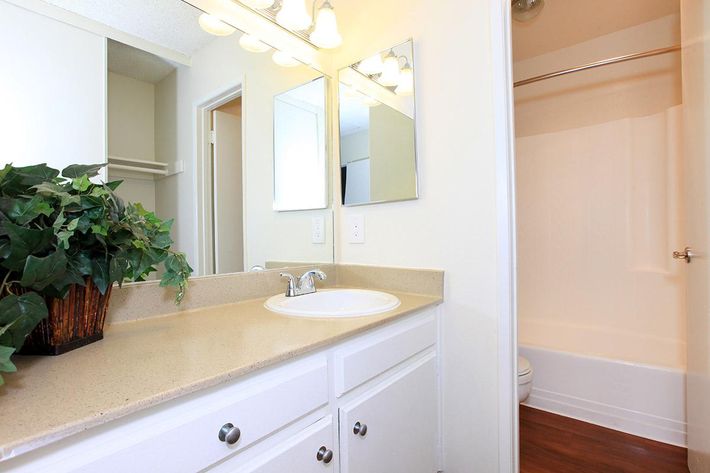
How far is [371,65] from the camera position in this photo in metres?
1.51

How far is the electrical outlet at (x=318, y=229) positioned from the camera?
1620 mm

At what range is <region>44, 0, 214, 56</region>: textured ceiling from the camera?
3.13 feet

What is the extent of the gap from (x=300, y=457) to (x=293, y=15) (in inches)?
63.3

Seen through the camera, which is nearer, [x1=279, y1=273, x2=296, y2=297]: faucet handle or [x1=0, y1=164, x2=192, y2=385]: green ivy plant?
[x1=0, y1=164, x2=192, y2=385]: green ivy plant

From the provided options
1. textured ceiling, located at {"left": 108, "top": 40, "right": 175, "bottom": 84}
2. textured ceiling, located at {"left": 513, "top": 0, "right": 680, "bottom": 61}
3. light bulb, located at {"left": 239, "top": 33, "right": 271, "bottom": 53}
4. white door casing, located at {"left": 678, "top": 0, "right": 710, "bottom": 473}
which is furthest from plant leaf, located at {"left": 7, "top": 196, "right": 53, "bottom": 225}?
textured ceiling, located at {"left": 513, "top": 0, "right": 680, "bottom": 61}

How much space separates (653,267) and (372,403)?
2202mm

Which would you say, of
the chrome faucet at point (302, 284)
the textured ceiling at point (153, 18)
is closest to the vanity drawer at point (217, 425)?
the chrome faucet at point (302, 284)

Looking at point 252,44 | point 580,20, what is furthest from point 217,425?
point 580,20

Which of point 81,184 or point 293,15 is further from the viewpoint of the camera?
point 293,15

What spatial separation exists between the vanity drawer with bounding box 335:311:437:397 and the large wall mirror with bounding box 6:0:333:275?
2.03 ft

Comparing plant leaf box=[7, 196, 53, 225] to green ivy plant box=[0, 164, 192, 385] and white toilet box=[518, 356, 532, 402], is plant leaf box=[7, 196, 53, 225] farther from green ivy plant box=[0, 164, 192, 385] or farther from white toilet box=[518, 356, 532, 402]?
white toilet box=[518, 356, 532, 402]

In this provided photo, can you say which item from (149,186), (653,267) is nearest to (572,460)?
(653,267)

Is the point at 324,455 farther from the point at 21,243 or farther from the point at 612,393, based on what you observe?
the point at 612,393

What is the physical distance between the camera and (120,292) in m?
0.96
